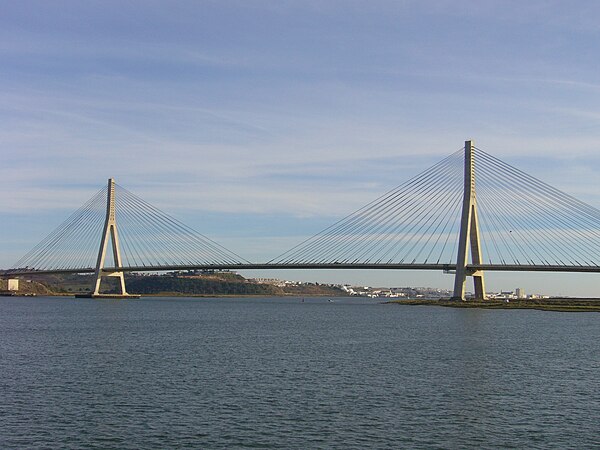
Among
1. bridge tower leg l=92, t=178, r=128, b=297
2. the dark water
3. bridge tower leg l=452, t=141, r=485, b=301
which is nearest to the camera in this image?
the dark water

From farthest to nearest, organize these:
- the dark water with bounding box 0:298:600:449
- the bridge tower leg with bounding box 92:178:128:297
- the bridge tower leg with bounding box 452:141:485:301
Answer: the bridge tower leg with bounding box 92:178:128:297 < the bridge tower leg with bounding box 452:141:485:301 < the dark water with bounding box 0:298:600:449

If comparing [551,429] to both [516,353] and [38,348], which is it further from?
[38,348]

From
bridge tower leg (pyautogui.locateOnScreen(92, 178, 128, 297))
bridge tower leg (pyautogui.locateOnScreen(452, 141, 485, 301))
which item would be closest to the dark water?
bridge tower leg (pyautogui.locateOnScreen(452, 141, 485, 301))

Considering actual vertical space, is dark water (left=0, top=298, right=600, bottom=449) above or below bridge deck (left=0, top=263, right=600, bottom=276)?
below

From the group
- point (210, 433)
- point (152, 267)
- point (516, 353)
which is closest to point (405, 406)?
point (210, 433)

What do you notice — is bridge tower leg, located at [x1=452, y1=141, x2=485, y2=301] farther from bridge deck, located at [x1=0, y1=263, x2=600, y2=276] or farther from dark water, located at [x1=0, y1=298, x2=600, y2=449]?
dark water, located at [x1=0, y1=298, x2=600, y2=449]

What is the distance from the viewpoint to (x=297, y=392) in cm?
2719

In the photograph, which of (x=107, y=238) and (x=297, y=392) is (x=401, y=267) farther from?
(x=297, y=392)

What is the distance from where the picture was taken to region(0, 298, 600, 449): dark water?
68.3 ft

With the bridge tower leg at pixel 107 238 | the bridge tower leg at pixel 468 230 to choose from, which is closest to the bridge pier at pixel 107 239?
the bridge tower leg at pixel 107 238

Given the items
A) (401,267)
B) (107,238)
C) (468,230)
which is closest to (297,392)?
(468,230)

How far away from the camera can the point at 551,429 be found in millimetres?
21859

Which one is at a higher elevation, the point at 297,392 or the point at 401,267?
the point at 401,267

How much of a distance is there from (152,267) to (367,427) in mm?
97056
